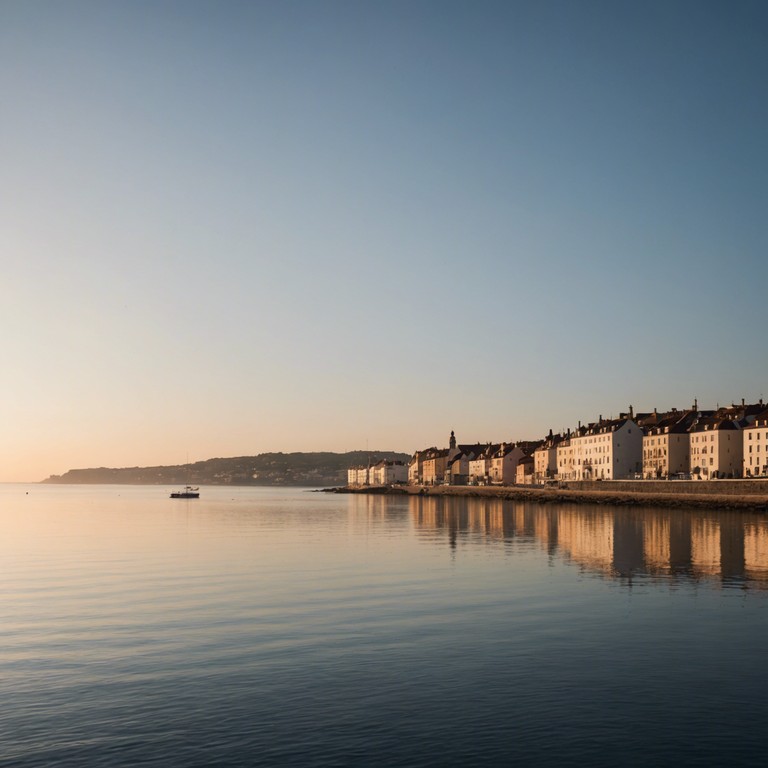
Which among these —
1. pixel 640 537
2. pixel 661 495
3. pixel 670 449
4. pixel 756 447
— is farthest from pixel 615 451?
pixel 640 537

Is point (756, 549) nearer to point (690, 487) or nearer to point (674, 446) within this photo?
point (690, 487)

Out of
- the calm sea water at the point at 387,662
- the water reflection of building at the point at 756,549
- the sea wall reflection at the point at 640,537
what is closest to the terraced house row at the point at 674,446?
the sea wall reflection at the point at 640,537

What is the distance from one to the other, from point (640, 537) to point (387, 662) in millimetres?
44802

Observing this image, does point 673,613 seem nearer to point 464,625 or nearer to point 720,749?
point 464,625

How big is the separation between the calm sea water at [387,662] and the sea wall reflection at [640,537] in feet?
1.73

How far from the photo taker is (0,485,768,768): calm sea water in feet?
52.6

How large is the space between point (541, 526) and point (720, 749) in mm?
63966

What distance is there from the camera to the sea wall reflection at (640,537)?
42.9m

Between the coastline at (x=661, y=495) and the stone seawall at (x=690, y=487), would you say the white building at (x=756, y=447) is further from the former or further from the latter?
the coastline at (x=661, y=495)

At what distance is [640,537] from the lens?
62.7m

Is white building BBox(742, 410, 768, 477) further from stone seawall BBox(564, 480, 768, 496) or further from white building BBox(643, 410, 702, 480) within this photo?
stone seawall BBox(564, 480, 768, 496)

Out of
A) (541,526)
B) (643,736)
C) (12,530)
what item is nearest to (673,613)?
(643,736)

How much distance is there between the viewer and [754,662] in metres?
22.3

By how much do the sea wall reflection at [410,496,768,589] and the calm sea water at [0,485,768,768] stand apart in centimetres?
53
